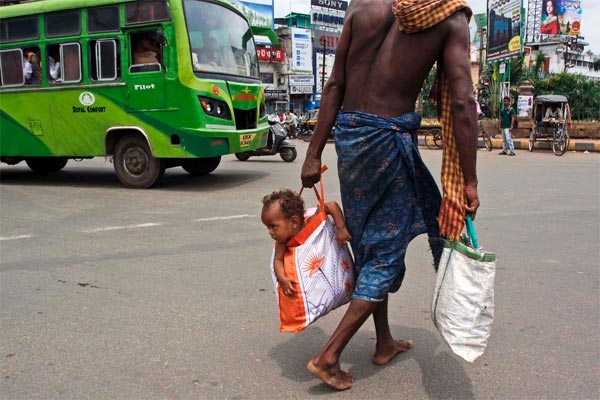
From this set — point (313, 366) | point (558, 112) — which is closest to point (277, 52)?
point (558, 112)

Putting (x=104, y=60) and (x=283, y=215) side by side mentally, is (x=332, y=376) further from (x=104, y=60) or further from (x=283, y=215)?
(x=104, y=60)

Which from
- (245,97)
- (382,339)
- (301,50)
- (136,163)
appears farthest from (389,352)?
(301,50)

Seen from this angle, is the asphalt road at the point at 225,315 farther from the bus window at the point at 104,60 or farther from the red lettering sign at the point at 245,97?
the bus window at the point at 104,60

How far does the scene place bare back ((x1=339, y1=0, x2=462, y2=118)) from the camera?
7.37ft

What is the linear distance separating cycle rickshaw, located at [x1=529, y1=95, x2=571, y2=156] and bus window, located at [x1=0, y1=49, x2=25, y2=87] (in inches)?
507

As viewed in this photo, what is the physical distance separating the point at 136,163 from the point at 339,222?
6547 millimetres

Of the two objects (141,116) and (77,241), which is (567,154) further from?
(77,241)

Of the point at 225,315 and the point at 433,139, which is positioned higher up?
the point at 433,139

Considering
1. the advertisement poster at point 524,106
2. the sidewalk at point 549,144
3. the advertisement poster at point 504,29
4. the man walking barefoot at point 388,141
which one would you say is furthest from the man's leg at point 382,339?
the advertisement poster at point 504,29

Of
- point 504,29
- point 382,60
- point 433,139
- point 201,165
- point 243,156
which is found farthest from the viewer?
point 504,29

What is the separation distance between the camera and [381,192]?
7.80ft

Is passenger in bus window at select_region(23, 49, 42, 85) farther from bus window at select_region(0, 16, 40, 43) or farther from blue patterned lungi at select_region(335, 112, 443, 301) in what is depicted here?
blue patterned lungi at select_region(335, 112, 443, 301)

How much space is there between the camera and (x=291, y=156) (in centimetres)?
1290

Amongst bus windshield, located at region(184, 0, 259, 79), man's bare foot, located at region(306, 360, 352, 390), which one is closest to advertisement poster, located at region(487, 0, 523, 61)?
bus windshield, located at region(184, 0, 259, 79)
